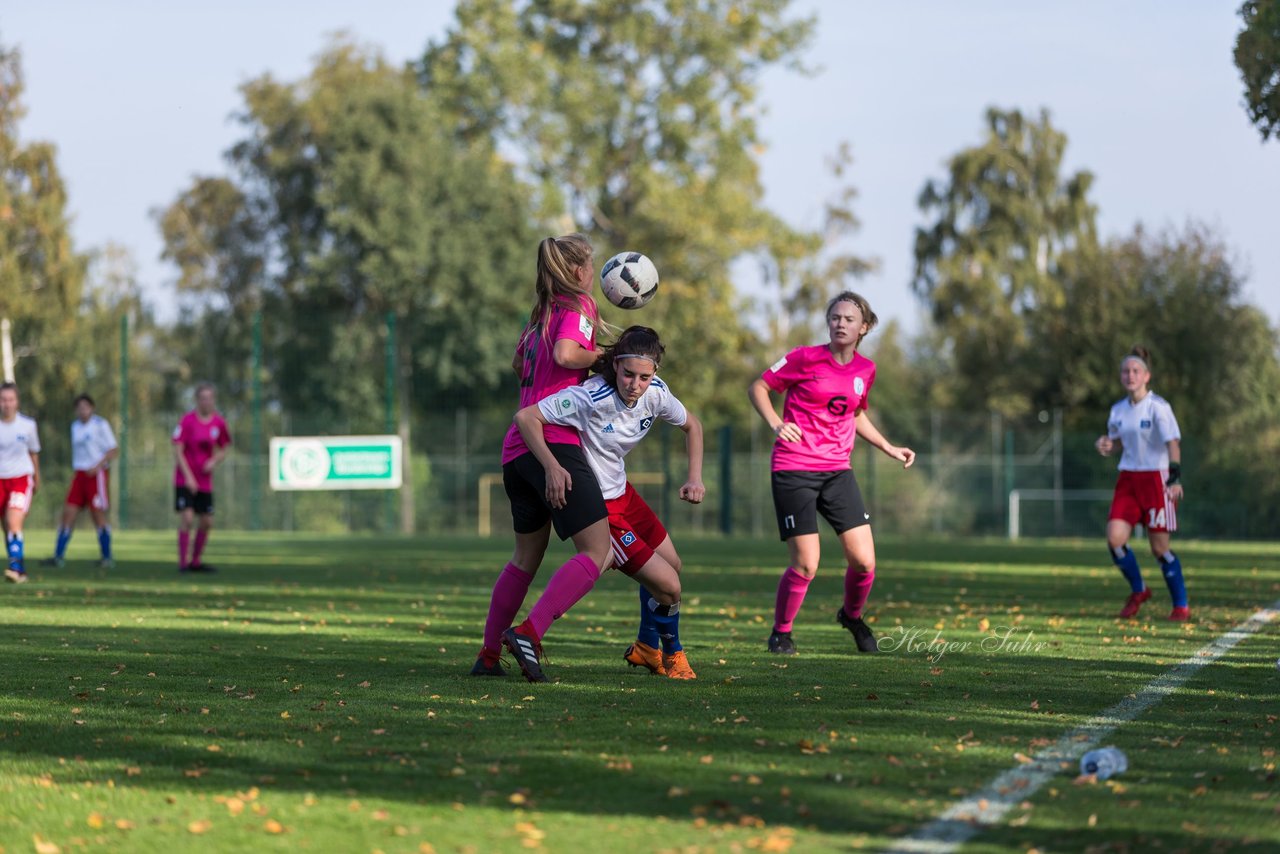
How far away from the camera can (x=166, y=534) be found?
106 ft

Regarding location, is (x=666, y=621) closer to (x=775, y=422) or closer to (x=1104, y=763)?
(x=775, y=422)

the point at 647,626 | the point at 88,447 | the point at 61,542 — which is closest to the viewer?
the point at 647,626

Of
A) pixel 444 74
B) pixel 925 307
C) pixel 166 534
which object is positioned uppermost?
pixel 444 74

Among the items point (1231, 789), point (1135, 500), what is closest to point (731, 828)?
point (1231, 789)

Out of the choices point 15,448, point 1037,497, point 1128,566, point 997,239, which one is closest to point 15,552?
point 15,448

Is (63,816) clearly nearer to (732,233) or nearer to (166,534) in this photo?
(166,534)

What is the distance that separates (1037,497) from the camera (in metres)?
35.1

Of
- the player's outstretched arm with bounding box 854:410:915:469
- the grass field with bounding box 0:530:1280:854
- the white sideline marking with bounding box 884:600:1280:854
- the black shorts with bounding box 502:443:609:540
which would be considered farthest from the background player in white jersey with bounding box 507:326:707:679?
the white sideline marking with bounding box 884:600:1280:854

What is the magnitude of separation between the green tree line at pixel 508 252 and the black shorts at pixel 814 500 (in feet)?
93.4

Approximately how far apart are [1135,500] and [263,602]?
7206mm

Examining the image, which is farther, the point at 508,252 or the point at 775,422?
A: the point at 508,252

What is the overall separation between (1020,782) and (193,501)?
46.3 ft

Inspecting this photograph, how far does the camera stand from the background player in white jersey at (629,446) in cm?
733

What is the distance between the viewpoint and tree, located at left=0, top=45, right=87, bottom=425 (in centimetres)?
4712
